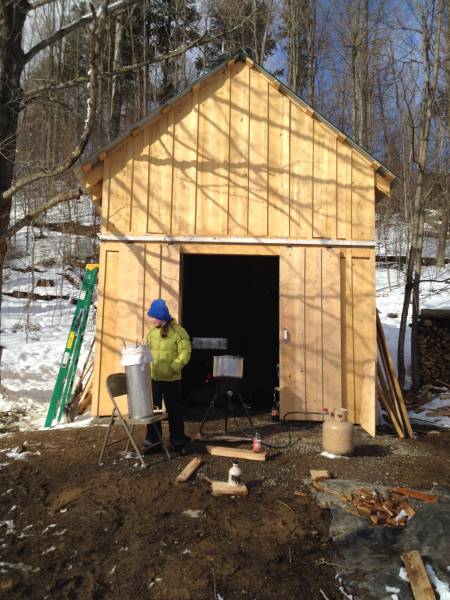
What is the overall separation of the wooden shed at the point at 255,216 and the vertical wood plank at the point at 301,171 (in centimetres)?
2

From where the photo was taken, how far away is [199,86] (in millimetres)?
7559

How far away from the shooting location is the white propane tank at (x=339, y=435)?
5703mm

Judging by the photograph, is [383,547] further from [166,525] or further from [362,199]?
[362,199]

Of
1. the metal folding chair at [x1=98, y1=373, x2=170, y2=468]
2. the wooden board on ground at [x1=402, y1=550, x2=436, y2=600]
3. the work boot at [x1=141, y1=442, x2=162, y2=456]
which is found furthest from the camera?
the work boot at [x1=141, y1=442, x2=162, y2=456]

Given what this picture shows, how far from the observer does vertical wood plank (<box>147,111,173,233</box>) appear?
7.45 meters

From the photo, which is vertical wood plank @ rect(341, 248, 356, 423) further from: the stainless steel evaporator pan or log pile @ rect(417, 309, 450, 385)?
log pile @ rect(417, 309, 450, 385)

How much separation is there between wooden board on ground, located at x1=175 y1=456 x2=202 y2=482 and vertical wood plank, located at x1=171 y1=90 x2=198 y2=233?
3.69 m

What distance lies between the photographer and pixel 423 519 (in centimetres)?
354

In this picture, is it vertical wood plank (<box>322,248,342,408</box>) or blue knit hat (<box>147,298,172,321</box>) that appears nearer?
blue knit hat (<box>147,298,172,321</box>)

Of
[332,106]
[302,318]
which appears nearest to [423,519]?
[302,318]

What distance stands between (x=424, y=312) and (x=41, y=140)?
14.9 m

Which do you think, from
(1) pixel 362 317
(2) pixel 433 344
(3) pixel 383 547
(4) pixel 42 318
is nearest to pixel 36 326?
(4) pixel 42 318

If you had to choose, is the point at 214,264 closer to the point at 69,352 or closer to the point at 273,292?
the point at 273,292

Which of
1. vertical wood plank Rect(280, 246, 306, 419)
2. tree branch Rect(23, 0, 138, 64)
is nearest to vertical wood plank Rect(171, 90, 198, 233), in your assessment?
vertical wood plank Rect(280, 246, 306, 419)
